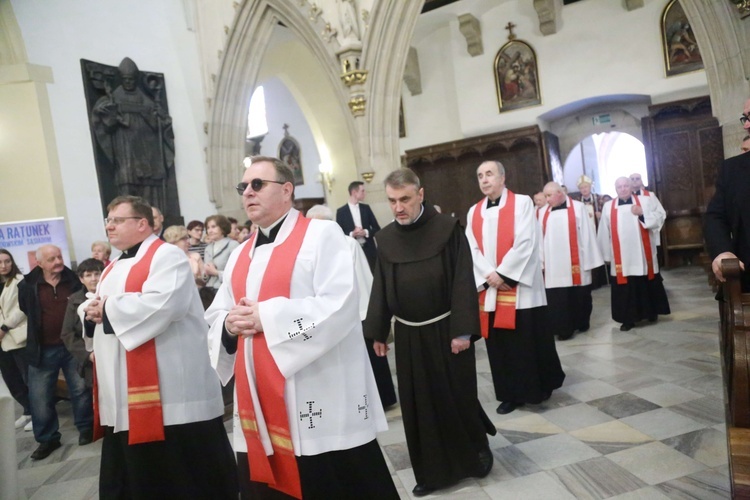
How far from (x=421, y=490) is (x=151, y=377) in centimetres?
155

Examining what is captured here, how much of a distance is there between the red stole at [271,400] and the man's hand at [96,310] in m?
0.96

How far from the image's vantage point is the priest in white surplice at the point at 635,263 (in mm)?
6578

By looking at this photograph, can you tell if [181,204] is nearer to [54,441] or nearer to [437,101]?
[54,441]

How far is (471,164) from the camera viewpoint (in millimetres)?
12594

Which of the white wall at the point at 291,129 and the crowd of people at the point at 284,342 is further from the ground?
the white wall at the point at 291,129

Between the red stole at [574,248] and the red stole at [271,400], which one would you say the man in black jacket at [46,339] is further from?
the red stole at [574,248]

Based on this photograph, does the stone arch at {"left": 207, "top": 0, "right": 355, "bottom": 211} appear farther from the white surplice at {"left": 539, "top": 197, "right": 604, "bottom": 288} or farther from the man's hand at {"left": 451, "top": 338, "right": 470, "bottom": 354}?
the man's hand at {"left": 451, "top": 338, "right": 470, "bottom": 354}

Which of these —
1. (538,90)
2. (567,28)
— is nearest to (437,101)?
(538,90)

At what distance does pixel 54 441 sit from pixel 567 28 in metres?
11.1

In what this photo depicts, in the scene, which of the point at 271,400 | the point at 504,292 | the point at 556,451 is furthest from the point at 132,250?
the point at 556,451

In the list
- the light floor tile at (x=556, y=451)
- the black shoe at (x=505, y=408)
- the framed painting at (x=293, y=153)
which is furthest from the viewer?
the framed painting at (x=293, y=153)

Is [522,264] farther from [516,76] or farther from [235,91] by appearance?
[516,76]

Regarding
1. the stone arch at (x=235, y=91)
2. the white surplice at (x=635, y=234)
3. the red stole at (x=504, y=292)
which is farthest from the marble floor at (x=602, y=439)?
the stone arch at (x=235, y=91)

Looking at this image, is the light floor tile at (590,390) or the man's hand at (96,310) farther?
the light floor tile at (590,390)
